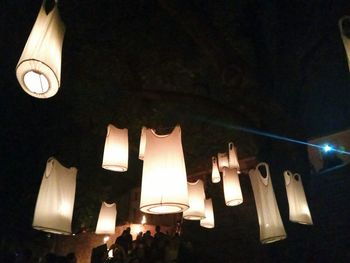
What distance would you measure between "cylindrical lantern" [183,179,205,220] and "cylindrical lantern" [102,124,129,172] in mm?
861

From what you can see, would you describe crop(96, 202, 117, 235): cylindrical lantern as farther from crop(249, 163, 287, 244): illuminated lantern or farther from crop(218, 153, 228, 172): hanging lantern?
crop(249, 163, 287, 244): illuminated lantern

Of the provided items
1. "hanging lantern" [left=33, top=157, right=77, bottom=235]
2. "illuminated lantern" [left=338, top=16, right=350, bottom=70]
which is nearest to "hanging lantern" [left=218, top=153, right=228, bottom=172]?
"hanging lantern" [left=33, top=157, right=77, bottom=235]

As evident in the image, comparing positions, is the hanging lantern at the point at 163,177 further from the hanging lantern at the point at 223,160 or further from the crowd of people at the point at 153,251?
the hanging lantern at the point at 223,160

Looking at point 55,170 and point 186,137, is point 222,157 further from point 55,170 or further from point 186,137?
point 55,170

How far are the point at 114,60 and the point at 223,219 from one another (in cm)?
449

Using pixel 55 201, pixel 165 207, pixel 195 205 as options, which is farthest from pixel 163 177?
pixel 195 205

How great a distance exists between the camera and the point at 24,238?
748 centimetres

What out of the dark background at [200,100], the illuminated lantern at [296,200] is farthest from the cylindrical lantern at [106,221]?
the illuminated lantern at [296,200]

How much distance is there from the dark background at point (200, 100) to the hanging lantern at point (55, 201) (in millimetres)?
1245

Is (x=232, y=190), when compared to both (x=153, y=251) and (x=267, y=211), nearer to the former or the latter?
(x=267, y=211)

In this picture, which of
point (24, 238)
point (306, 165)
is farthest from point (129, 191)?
point (306, 165)

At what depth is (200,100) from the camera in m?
4.55

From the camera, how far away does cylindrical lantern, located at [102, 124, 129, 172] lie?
12.6 ft

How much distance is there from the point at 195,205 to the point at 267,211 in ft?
2.69
